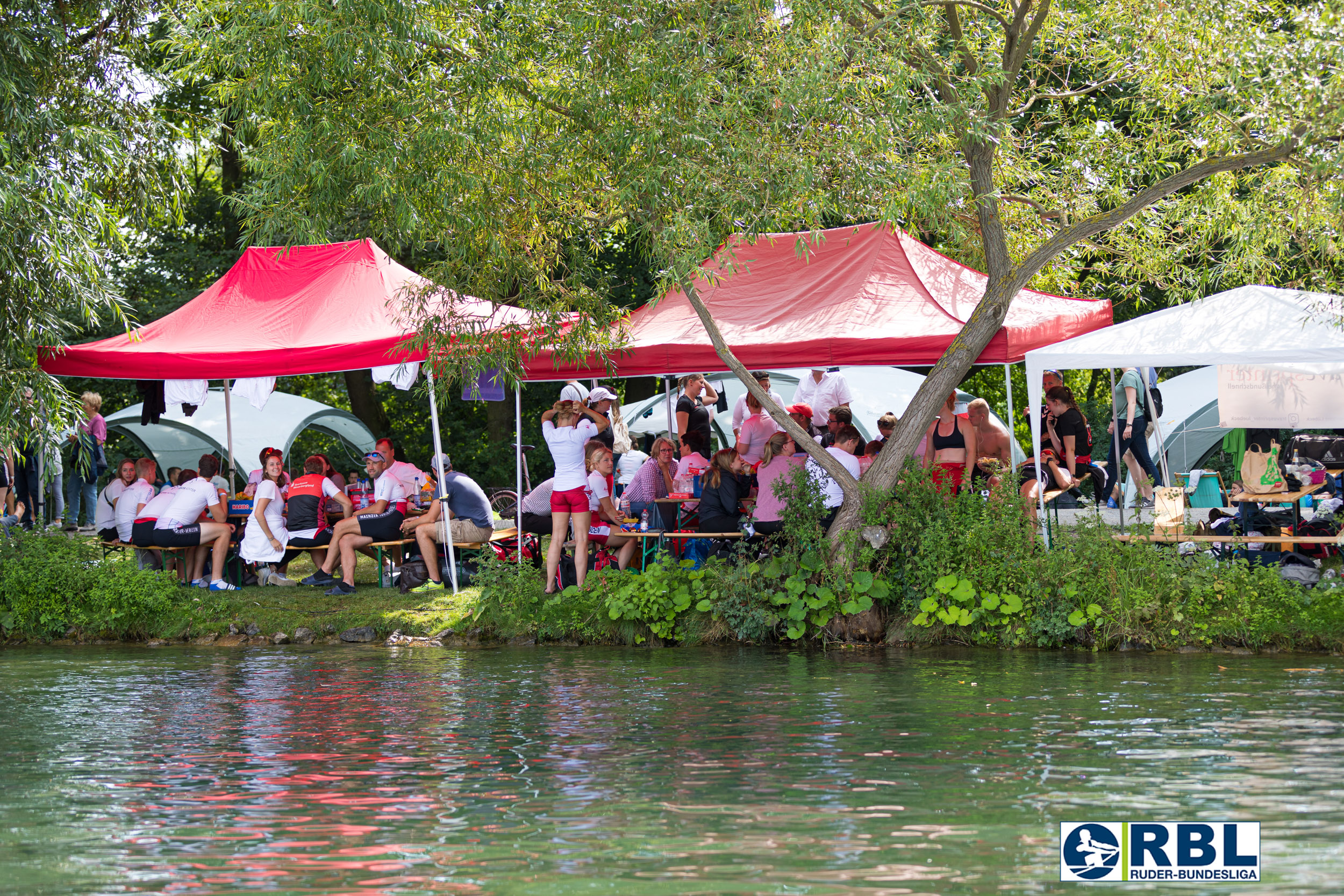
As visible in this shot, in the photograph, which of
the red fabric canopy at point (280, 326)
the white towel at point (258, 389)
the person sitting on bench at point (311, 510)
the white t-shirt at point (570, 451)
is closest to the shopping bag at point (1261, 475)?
the white t-shirt at point (570, 451)

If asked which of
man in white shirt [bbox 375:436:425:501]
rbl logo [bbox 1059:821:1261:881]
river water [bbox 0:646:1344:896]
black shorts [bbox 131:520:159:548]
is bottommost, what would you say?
rbl logo [bbox 1059:821:1261:881]

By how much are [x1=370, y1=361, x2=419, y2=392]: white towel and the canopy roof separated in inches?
325

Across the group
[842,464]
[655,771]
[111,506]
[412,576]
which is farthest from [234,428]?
[655,771]

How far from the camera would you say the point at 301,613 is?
Result: 13219 millimetres

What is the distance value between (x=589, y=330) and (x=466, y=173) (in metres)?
1.92

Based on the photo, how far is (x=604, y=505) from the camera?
13.5 m

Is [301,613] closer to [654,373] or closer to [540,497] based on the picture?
[540,497]

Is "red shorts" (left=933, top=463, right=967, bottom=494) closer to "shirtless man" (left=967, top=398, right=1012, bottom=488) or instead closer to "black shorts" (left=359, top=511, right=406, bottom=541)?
"shirtless man" (left=967, top=398, right=1012, bottom=488)

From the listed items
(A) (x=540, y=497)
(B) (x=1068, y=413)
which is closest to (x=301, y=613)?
(A) (x=540, y=497)

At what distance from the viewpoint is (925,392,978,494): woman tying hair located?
A: 13.0 metres

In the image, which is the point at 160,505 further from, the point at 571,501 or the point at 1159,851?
the point at 1159,851

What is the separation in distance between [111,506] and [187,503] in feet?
4.95

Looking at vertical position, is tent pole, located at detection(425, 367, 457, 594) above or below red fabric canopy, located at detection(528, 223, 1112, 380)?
below

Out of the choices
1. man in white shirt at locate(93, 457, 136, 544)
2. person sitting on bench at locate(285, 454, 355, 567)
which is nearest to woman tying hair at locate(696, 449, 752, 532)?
person sitting on bench at locate(285, 454, 355, 567)
